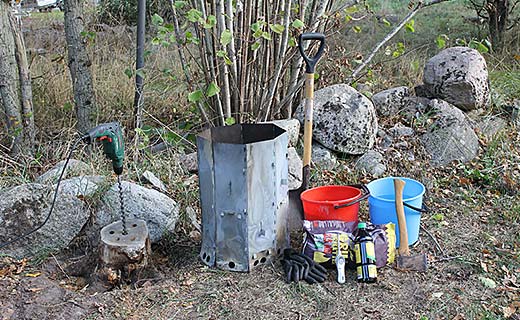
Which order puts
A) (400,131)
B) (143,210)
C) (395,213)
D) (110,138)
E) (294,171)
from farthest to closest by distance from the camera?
(400,131), (294,171), (143,210), (395,213), (110,138)

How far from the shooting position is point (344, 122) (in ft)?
14.8

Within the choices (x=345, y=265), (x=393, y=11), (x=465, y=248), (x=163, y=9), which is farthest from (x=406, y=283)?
(x=393, y=11)

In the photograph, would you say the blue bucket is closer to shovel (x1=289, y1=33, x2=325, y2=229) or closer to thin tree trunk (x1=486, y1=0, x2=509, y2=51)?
shovel (x1=289, y1=33, x2=325, y2=229)

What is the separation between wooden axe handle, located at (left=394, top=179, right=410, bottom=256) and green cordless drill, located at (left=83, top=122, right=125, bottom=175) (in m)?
1.52

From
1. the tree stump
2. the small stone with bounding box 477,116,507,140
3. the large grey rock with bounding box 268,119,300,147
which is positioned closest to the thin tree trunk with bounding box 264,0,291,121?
the large grey rock with bounding box 268,119,300,147

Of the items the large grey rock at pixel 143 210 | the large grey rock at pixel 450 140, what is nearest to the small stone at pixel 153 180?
the large grey rock at pixel 143 210

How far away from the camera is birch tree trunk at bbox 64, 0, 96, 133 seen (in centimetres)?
453

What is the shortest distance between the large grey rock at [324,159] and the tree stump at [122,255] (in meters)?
1.76

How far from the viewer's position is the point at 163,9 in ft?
24.3

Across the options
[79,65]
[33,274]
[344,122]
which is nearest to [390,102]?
[344,122]

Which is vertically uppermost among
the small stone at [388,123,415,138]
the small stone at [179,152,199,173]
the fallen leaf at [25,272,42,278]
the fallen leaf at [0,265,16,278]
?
the small stone at [388,123,415,138]

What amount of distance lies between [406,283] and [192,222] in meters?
1.39

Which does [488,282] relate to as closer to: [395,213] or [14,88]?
[395,213]

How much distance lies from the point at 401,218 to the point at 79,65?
2960mm
